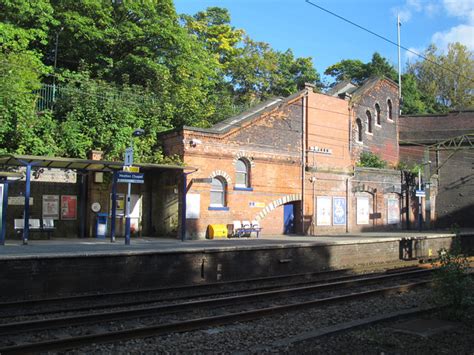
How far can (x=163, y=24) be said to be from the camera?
104 ft

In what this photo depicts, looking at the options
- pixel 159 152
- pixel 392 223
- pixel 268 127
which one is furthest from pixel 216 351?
pixel 392 223

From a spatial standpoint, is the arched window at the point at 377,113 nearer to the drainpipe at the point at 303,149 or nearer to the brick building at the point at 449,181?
the brick building at the point at 449,181

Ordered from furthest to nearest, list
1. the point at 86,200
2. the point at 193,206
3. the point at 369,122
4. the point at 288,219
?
the point at 369,122, the point at 288,219, the point at 193,206, the point at 86,200

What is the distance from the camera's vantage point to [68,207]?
20.4 metres

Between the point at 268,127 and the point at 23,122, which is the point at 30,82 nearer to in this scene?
the point at 23,122

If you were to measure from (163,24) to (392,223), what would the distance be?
19.8 metres

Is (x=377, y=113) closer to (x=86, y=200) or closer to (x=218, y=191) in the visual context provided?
(x=218, y=191)

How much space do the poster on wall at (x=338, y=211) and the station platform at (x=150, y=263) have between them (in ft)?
22.8

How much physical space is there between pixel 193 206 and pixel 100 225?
4.01m

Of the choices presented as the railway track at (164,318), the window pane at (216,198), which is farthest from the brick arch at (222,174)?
the railway track at (164,318)

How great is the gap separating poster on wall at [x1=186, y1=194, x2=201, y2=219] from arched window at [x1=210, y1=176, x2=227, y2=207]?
1119 mm

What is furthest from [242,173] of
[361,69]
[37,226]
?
[361,69]

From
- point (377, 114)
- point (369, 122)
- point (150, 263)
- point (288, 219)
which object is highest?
point (377, 114)

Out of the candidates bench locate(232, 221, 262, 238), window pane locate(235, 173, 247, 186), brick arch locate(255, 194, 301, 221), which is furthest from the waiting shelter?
brick arch locate(255, 194, 301, 221)
